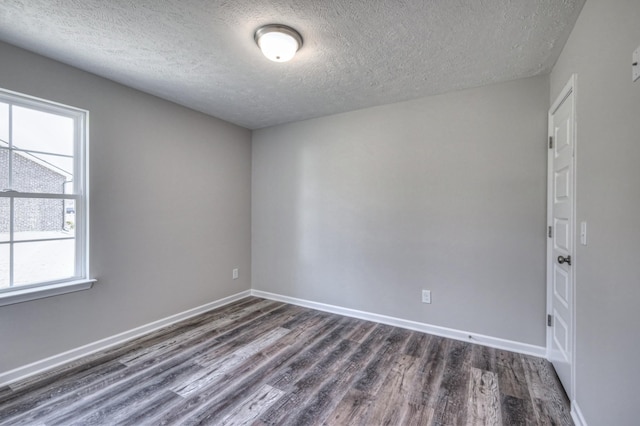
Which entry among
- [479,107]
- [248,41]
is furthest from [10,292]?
[479,107]

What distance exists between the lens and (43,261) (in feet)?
7.41

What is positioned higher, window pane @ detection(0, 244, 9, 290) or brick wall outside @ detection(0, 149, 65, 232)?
brick wall outside @ detection(0, 149, 65, 232)

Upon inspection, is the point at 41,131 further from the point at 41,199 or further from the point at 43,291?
the point at 43,291

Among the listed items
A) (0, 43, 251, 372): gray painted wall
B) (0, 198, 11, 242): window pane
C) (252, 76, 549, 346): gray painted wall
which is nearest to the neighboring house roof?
(0, 43, 251, 372): gray painted wall

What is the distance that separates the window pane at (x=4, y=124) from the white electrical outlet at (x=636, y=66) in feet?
12.0

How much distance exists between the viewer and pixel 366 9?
1.66 meters

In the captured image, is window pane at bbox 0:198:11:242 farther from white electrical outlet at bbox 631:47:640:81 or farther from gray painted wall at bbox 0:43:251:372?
white electrical outlet at bbox 631:47:640:81

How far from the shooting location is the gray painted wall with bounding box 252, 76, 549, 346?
249 cm

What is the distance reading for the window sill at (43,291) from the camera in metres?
2.02

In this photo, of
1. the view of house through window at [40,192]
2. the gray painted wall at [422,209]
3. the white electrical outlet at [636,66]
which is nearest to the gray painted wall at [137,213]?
the view of house through window at [40,192]

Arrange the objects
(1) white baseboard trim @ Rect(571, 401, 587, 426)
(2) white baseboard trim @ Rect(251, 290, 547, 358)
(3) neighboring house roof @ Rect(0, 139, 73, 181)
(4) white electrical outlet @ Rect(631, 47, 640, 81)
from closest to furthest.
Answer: (4) white electrical outlet @ Rect(631, 47, 640, 81), (1) white baseboard trim @ Rect(571, 401, 587, 426), (3) neighboring house roof @ Rect(0, 139, 73, 181), (2) white baseboard trim @ Rect(251, 290, 547, 358)

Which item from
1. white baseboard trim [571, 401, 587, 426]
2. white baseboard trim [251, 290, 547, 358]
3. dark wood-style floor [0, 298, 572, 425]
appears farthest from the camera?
white baseboard trim [251, 290, 547, 358]

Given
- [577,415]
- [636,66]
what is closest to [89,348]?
[577,415]

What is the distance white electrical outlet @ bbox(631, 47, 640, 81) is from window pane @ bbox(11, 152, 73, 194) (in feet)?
11.8
